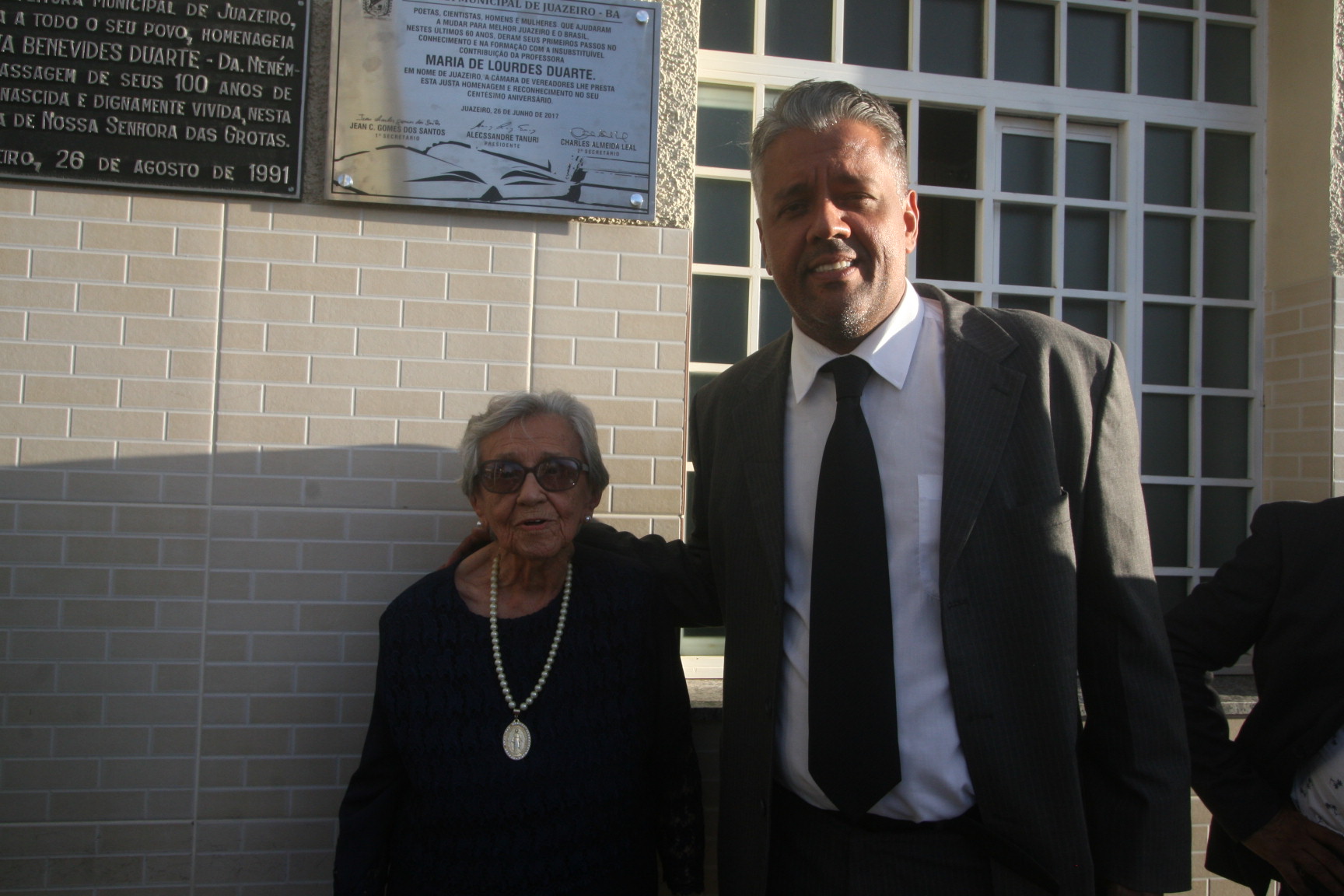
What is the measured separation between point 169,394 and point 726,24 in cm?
232

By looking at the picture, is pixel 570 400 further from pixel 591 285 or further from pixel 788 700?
pixel 788 700

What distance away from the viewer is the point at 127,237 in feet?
8.08

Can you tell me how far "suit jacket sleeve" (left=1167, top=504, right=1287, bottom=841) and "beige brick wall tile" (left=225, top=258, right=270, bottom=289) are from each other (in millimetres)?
2657

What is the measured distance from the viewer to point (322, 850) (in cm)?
248

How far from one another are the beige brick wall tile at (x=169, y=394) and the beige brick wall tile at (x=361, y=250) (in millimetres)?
530

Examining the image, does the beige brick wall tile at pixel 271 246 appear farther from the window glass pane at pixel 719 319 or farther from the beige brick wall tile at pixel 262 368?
the window glass pane at pixel 719 319

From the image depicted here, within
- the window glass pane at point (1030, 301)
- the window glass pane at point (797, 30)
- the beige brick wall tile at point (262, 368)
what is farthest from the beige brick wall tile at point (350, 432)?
the window glass pane at point (1030, 301)

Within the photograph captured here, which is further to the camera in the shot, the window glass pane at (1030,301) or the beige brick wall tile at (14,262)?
the window glass pane at (1030,301)

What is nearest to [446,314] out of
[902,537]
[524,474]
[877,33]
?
[524,474]

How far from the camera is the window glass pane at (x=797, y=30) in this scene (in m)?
3.11

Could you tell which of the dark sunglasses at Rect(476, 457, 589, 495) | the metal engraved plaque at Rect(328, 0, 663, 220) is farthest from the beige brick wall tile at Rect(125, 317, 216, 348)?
the dark sunglasses at Rect(476, 457, 589, 495)

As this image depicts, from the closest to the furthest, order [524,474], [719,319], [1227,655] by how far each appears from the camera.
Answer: [1227,655]
[524,474]
[719,319]

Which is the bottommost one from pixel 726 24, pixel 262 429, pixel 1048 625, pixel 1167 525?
pixel 1048 625

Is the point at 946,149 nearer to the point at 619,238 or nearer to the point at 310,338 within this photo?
the point at 619,238
